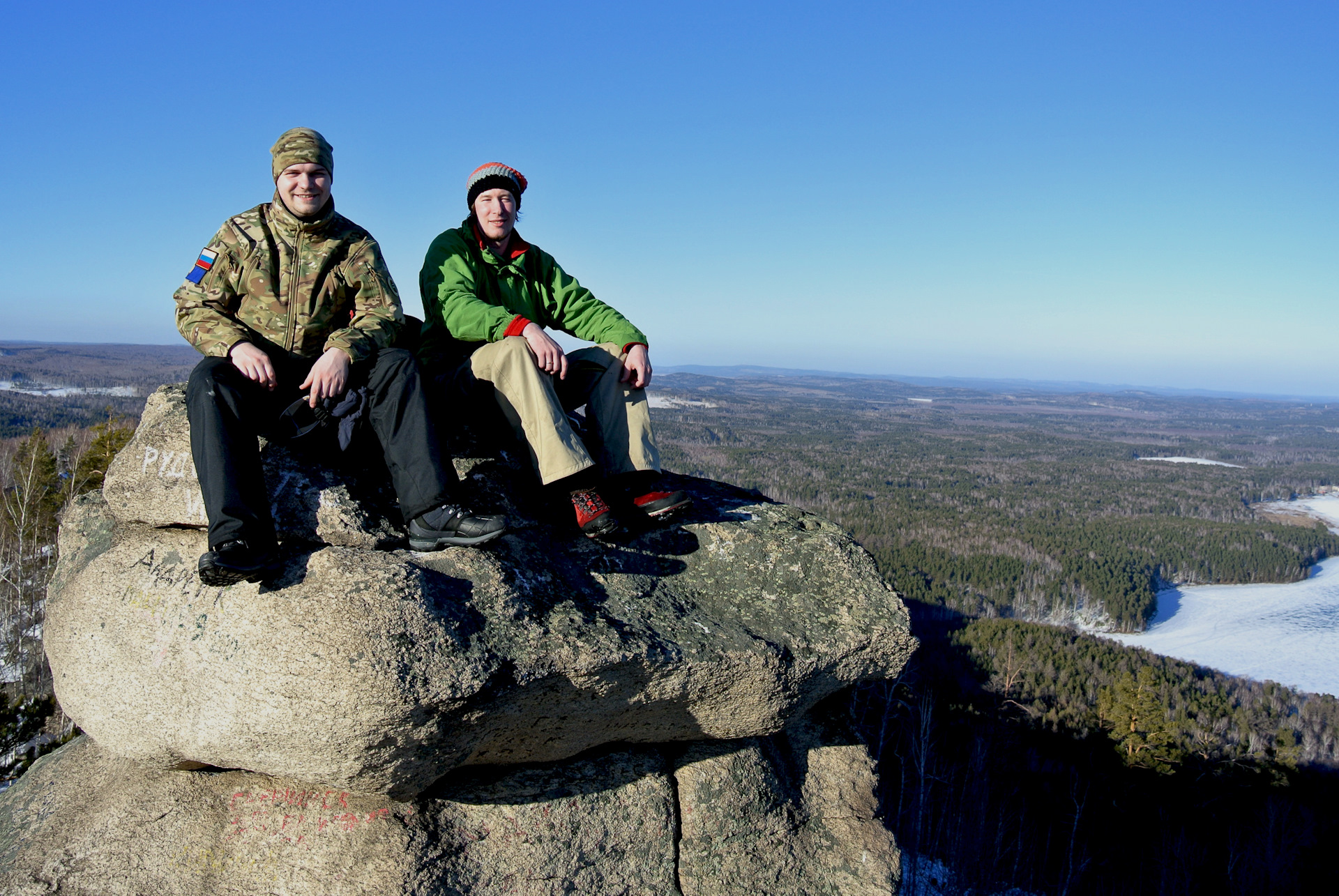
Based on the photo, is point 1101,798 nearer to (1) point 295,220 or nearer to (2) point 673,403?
(1) point 295,220

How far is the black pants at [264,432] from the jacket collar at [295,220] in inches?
33.9

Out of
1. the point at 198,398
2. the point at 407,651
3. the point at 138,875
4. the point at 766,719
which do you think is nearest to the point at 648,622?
the point at 766,719

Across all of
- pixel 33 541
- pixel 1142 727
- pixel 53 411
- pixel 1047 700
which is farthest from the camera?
pixel 53 411

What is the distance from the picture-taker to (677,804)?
582cm

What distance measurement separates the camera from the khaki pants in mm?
5082

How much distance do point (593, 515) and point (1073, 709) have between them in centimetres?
4157

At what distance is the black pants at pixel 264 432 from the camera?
420cm

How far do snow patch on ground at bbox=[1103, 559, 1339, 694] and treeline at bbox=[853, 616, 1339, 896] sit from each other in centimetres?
2366

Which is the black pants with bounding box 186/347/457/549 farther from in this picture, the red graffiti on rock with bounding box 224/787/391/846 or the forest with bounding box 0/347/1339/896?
the forest with bounding box 0/347/1339/896

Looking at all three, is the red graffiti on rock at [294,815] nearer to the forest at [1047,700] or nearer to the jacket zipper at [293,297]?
the jacket zipper at [293,297]

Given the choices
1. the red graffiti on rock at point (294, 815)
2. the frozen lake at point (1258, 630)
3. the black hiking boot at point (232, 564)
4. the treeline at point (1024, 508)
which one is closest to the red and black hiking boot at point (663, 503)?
the black hiking boot at point (232, 564)

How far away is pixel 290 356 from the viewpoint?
5074 millimetres

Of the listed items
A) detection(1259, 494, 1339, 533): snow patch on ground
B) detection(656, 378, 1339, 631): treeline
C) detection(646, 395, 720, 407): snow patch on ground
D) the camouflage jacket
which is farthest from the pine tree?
detection(646, 395, 720, 407): snow patch on ground

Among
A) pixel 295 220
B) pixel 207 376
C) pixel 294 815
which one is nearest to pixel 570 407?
pixel 295 220
